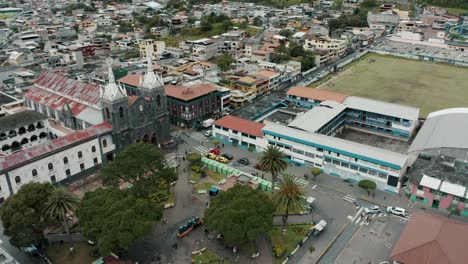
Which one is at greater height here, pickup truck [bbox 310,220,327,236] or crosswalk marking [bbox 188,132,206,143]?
pickup truck [bbox 310,220,327,236]

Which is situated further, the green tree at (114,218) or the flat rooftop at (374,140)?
the flat rooftop at (374,140)

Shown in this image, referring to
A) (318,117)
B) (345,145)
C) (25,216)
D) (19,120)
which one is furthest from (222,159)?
(19,120)

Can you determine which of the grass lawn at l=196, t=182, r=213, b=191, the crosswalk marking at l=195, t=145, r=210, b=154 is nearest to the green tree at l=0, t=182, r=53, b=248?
the grass lawn at l=196, t=182, r=213, b=191

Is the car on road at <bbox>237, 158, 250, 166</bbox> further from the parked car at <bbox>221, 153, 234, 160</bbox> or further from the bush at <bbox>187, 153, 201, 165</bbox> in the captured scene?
the bush at <bbox>187, 153, 201, 165</bbox>

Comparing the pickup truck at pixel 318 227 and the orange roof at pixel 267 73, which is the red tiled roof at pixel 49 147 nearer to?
the pickup truck at pixel 318 227

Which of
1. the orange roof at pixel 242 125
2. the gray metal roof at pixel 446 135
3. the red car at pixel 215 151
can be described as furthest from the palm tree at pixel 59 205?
the gray metal roof at pixel 446 135

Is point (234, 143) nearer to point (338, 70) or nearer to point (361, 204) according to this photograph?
point (361, 204)

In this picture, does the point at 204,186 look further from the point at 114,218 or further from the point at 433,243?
the point at 433,243
